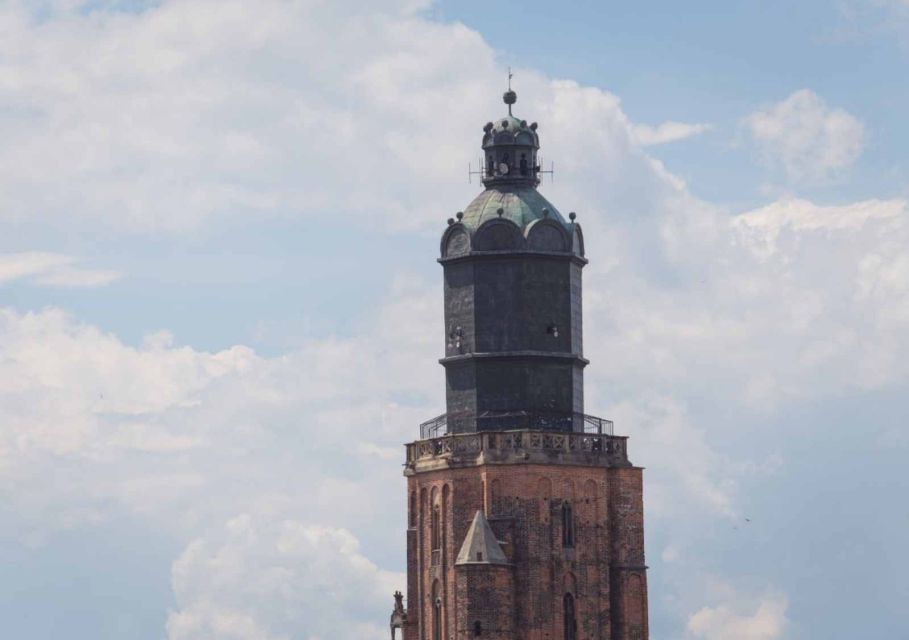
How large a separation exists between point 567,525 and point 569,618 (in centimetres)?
475

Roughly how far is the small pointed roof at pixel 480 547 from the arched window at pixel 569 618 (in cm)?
411

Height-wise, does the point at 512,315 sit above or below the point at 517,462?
above

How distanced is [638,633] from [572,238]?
820 inches

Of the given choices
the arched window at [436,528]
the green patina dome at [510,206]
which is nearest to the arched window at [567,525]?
the arched window at [436,528]

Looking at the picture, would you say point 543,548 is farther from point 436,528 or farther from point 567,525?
point 436,528

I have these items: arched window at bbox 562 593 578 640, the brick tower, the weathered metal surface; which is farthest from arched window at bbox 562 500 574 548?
arched window at bbox 562 593 578 640

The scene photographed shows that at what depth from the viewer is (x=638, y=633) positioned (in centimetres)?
17125

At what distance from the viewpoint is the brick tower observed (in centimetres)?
16862

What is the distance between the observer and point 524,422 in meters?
171

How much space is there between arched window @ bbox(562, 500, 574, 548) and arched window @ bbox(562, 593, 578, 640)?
8.71 ft

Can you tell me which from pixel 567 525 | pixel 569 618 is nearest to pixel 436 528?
pixel 567 525

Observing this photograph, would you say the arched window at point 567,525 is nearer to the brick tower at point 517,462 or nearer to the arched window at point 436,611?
the brick tower at point 517,462

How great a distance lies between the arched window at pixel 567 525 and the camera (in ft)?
558

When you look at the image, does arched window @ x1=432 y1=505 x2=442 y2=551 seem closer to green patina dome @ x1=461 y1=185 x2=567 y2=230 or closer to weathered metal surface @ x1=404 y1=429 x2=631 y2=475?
weathered metal surface @ x1=404 y1=429 x2=631 y2=475
